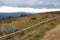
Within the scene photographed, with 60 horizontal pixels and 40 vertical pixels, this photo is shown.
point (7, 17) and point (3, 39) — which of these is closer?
point (3, 39)

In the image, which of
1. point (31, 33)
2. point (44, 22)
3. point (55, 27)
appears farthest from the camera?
point (44, 22)

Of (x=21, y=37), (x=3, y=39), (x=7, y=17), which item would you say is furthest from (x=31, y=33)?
(x=7, y=17)

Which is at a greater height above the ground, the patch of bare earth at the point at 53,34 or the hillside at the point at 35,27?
the patch of bare earth at the point at 53,34

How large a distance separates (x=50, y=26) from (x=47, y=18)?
5.67ft

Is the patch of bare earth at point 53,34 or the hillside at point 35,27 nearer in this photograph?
the patch of bare earth at point 53,34

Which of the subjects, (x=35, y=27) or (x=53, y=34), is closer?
(x=53, y=34)

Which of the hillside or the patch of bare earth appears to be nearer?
the patch of bare earth

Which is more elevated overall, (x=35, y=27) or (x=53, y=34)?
(x=53, y=34)

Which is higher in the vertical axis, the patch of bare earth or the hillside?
the patch of bare earth

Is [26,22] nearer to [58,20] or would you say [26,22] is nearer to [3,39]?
[58,20]

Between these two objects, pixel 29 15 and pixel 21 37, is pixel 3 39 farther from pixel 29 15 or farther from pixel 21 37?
pixel 29 15

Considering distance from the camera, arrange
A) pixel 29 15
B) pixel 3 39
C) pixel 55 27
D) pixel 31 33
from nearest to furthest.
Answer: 1. pixel 3 39
2. pixel 31 33
3. pixel 55 27
4. pixel 29 15

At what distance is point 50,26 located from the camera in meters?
9.82

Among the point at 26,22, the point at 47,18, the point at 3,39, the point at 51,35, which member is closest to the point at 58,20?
the point at 47,18
